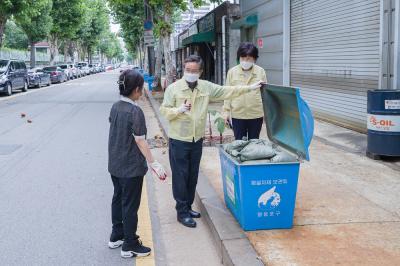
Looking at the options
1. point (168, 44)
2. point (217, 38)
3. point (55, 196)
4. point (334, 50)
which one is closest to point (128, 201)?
point (55, 196)

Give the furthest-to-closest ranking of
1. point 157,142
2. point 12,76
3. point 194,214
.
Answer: point 12,76 → point 157,142 → point 194,214

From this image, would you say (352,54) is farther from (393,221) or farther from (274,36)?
(393,221)

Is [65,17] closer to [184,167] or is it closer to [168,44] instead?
[168,44]

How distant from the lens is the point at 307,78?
14.5 m

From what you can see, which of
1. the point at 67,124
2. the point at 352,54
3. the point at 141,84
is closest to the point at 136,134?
the point at 141,84

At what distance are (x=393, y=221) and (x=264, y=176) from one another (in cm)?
147

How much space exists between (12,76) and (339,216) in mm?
25033

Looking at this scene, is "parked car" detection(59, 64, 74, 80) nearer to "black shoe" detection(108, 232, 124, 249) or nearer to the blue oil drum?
the blue oil drum

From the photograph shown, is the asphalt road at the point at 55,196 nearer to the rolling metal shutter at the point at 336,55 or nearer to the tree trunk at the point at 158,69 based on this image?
the rolling metal shutter at the point at 336,55

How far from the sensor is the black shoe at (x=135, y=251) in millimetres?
4793

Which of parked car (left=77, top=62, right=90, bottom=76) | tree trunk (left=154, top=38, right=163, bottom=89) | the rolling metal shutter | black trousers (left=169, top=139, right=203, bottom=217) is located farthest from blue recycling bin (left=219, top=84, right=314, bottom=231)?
parked car (left=77, top=62, right=90, bottom=76)

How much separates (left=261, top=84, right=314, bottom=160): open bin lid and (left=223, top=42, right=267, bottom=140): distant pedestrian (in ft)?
2.00

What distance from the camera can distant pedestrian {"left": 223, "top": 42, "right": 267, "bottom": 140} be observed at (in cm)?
619

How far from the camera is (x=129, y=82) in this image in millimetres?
4492
